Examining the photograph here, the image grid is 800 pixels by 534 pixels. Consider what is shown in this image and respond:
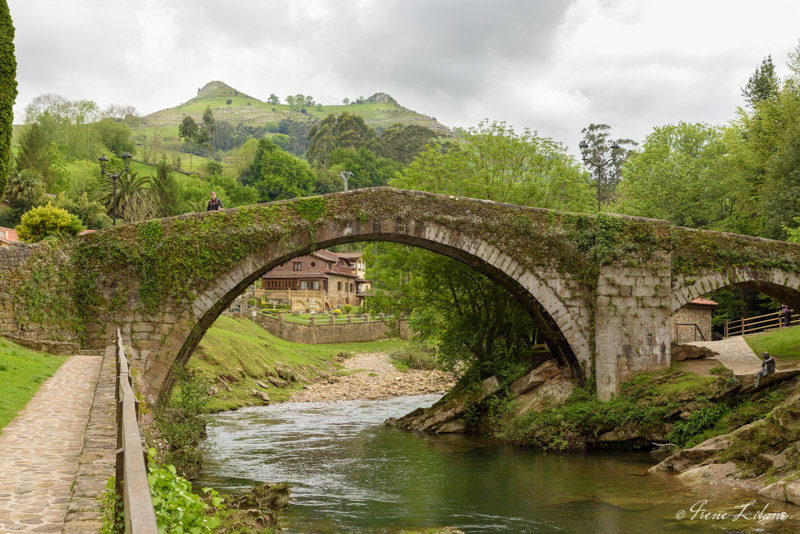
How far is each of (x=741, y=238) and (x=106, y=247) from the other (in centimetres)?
1569

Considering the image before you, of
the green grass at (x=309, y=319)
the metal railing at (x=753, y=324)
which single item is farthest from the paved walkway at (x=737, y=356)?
the green grass at (x=309, y=319)

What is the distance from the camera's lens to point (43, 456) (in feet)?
22.0

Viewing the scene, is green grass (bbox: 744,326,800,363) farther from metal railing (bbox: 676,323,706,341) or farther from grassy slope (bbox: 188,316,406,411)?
grassy slope (bbox: 188,316,406,411)

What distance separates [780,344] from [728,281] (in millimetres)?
5501

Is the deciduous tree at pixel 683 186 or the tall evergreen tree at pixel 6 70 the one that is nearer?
the tall evergreen tree at pixel 6 70

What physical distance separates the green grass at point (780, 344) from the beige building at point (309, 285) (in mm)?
35479

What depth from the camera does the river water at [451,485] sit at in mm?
10961

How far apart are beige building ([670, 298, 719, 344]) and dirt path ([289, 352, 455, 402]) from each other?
10.2m

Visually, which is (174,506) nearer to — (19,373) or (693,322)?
(19,373)

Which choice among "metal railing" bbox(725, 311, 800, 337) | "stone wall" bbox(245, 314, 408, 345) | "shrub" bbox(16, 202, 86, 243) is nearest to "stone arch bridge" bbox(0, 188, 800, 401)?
"metal railing" bbox(725, 311, 800, 337)

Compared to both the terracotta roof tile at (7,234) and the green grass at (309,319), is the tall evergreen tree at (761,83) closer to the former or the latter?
the green grass at (309,319)

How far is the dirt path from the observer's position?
29297 mm

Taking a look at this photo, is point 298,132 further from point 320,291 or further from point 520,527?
point 520,527

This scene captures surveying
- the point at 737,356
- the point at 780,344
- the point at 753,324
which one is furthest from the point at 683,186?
the point at 737,356
